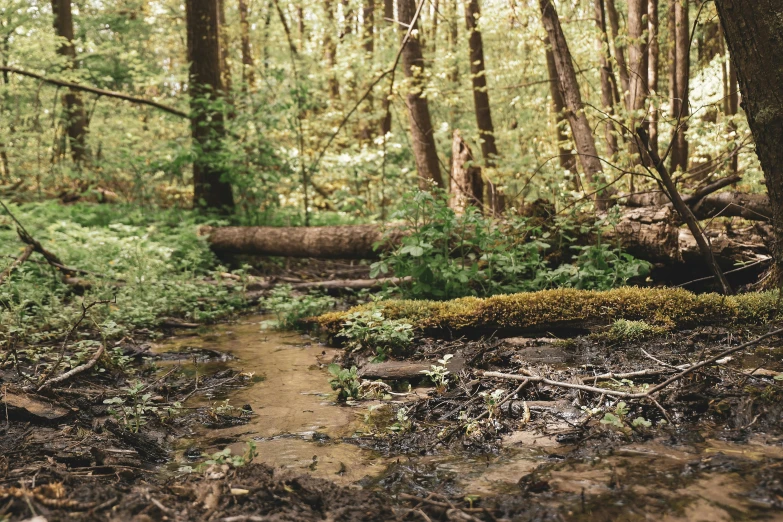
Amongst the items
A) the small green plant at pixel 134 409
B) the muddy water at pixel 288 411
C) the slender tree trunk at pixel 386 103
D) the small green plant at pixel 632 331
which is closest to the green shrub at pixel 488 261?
the small green plant at pixel 632 331

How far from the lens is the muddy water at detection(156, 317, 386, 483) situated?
112 inches

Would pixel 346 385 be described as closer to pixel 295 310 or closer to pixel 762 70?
pixel 295 310

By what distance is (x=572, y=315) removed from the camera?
4926 millimetres

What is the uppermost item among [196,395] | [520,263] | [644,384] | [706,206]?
[706,206]

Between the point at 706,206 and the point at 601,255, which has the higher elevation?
the point at 706,206

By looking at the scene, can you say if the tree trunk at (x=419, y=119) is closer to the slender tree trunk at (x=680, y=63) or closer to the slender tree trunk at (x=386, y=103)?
the slender tree trunk at (x=386, y=103)

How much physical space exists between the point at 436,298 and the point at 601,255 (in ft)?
6.05

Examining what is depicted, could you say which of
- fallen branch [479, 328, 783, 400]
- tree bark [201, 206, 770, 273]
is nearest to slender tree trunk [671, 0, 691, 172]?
tree bark [201, 206, 770, 273]

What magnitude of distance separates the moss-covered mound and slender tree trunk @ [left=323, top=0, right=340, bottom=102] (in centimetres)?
1242

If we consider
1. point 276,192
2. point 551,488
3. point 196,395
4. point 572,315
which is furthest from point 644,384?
point 276,192

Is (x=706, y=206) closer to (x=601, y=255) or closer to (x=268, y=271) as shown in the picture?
(x=601, y=255)

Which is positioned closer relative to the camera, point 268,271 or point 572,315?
point 572,315

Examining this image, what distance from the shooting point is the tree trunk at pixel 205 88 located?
11773mm

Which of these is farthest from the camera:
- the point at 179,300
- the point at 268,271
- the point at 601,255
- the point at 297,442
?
the point at 268,271
